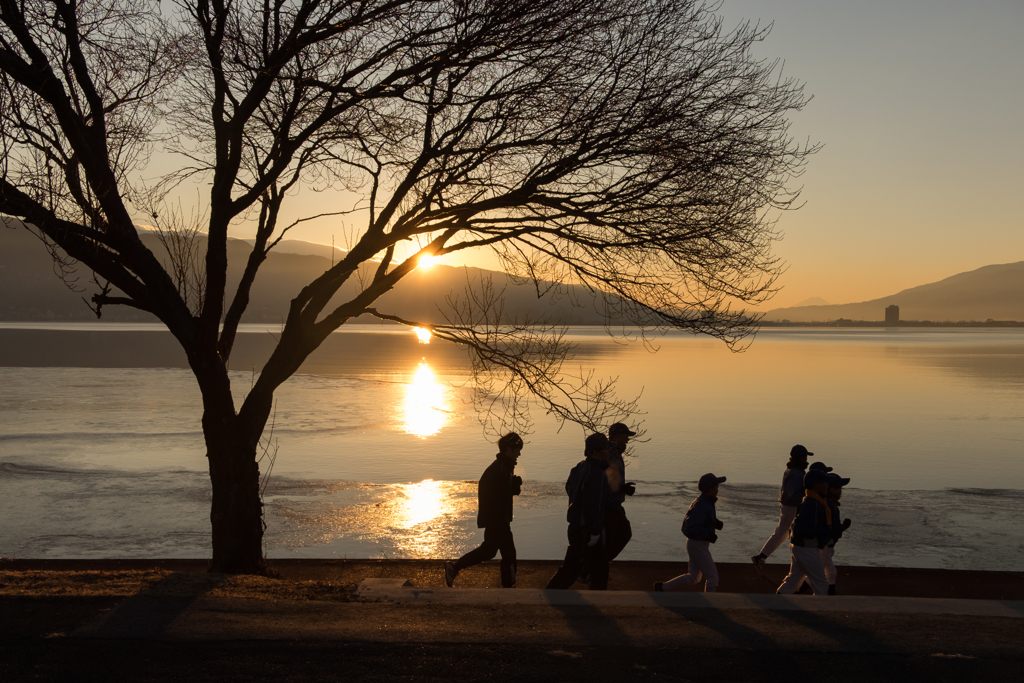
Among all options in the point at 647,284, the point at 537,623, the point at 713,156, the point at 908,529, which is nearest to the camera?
Result: the point at 537,623

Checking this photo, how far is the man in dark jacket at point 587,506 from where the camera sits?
7.79 meters

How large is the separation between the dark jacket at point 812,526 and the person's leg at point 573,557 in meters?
2.00

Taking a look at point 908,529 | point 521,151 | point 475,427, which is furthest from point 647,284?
point 475,427

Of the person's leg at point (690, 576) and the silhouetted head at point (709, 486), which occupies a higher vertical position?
the silhouetted head at point (709, 486)

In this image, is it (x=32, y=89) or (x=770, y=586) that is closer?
(x=32, y=89)

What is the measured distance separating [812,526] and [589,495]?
2.09 metres

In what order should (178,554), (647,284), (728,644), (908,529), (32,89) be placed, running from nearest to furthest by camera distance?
(728,644) < (32,89) < (647,284) < (178,554) < (908,529)

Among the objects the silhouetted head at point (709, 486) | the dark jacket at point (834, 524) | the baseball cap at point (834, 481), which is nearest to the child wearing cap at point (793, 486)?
the dark jacket at point (834, 524)

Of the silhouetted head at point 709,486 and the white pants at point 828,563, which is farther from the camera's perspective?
the white pants at point 828,563

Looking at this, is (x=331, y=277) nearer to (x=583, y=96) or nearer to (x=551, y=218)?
(x=551, y=218)

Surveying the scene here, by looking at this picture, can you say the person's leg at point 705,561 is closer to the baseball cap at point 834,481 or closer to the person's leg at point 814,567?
the person's leg at point 814,567

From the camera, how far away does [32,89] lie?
8.12 meters

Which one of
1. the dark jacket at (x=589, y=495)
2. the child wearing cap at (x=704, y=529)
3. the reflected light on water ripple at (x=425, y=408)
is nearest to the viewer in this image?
the dark jacket at (x=589, y=495)

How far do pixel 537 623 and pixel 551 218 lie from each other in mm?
4707
